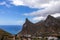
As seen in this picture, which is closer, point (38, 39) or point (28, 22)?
point (38, 39)

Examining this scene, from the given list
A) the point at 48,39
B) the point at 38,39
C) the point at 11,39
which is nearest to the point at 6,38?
the point at 11,39

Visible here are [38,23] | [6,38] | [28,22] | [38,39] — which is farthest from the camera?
[38,23]

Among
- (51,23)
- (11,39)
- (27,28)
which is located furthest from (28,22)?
(11,39)

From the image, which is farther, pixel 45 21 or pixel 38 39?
pixel 45 21

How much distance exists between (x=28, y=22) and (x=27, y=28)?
7187 millimetres

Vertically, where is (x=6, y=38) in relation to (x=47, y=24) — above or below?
below

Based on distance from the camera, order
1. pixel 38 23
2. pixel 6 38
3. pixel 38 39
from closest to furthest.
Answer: pixel 6 38
pixel 38 39
pixel 38 23

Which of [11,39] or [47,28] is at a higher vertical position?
[47,28]

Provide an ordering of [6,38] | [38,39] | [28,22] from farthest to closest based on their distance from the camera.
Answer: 1. [28,22]
2. [38,39]
3. [6,38]

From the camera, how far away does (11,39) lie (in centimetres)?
5584

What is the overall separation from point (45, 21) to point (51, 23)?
7.13 m

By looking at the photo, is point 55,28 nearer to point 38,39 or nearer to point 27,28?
point 27,28

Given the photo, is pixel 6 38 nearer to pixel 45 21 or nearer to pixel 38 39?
pixel 38 39

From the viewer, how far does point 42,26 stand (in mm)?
129125
